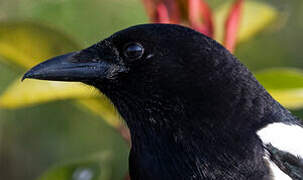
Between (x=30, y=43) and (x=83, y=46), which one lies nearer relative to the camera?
(x=30, y=43)

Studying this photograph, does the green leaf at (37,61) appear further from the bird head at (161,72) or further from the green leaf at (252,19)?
the green leaf at (252,19)

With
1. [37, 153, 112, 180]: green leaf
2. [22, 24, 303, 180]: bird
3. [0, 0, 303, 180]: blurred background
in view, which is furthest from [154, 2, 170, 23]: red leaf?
[37, 153, 112, 180]: green leaf

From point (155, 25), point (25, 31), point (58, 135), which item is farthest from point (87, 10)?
point (155, 25)

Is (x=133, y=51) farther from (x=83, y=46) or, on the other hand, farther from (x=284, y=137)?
(x=83, y=46)

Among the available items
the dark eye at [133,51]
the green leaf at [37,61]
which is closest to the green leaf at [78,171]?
the green leaf at [37,61]

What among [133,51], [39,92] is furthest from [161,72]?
[39,92]

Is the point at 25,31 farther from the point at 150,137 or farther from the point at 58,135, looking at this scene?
the point at 58,135

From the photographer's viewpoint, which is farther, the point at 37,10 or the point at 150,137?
the point at 37,10
